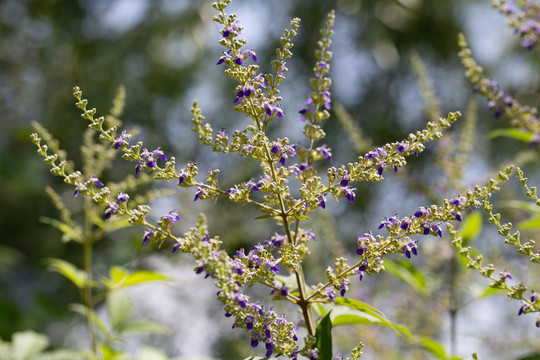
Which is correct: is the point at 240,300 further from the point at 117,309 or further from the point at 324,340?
the point at 117,309

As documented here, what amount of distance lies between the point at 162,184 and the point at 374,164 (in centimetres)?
494

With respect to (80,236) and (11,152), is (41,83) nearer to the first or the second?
(11,152)

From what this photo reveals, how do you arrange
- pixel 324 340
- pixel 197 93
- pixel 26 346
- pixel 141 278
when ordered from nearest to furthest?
pixel 324 340, pixel 141 278, pixel 26 346, pixel 197 93

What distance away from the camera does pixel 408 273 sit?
2.35 m

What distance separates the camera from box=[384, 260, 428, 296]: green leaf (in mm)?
2195

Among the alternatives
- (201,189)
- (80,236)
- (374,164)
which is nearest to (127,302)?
(80,236)

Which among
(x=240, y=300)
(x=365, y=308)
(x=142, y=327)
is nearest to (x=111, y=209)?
(x=240, y=300)

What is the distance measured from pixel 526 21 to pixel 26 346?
2506 millimetres

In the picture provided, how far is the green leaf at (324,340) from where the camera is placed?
1210 mm

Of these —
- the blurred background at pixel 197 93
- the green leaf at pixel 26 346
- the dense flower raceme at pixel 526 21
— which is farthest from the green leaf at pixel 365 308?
the blurred background at pixel 197 93

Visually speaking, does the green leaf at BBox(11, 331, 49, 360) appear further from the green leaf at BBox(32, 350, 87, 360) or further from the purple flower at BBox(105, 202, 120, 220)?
the purple flower at BBox(105, 202, 120, 220)

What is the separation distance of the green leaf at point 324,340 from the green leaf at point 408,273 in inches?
37.7

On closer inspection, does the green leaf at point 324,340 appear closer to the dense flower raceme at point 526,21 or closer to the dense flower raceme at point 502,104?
the dense flower raceme at point 502,104

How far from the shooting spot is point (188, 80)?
656cm
